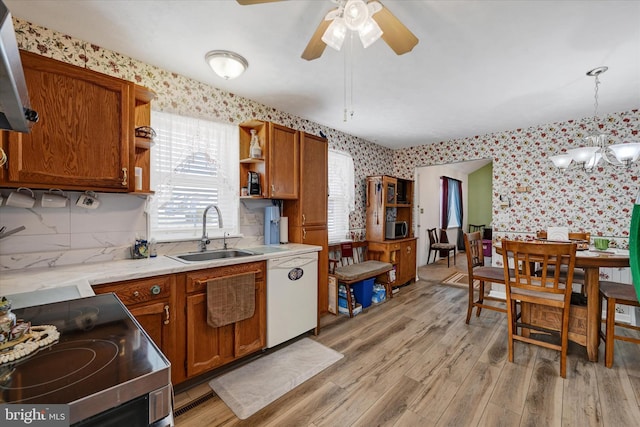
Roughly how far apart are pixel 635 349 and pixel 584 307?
731 mm

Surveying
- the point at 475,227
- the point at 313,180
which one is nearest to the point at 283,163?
the point at 313,180

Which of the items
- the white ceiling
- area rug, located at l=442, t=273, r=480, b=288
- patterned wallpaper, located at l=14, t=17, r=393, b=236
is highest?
the white ceiling

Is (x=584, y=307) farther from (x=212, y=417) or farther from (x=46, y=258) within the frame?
(x=46, y=258)

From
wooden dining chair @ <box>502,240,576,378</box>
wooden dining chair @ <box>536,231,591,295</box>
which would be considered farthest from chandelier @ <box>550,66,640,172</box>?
wooden dining chair @ <box>502,240,576,378</box>

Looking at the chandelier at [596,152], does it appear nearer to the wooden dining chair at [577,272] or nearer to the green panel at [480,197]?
the wooden dining chair at [577,272]

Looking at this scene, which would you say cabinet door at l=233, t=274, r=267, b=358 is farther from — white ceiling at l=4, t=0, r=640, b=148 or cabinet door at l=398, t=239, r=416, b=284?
cabinet door at l=398, t=239, r=416, b=284

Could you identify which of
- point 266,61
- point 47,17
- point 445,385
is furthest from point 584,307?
point 47,17

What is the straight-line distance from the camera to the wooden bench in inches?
130

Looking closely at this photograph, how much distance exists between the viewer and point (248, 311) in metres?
2.18

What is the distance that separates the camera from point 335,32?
1.42 metres

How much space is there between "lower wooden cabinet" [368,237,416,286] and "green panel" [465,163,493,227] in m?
4.71

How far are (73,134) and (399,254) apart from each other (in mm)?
4035

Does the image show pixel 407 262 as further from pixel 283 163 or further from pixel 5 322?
pixel 5 322

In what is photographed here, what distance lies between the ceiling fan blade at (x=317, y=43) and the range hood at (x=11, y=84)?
1.23 metres
